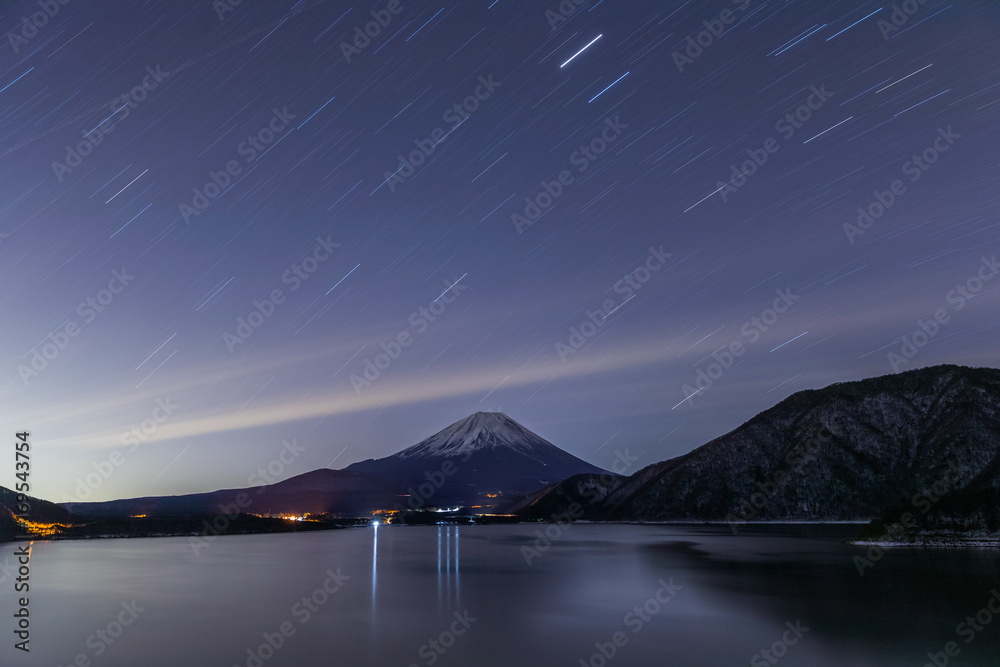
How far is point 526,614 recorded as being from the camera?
123 feet

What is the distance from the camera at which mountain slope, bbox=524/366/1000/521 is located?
158125mm

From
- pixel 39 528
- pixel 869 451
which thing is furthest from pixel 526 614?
pixel 869 451

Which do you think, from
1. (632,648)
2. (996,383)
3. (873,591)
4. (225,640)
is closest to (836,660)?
(632,648)

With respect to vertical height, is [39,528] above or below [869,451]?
above

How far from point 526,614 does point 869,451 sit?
171 metres

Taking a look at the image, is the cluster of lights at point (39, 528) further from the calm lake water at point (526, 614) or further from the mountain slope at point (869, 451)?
the mountain slope at point (869, 451)

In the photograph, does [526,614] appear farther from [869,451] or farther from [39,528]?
[869,451]

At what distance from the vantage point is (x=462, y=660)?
2620 centimetres

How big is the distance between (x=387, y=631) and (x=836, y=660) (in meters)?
20.1

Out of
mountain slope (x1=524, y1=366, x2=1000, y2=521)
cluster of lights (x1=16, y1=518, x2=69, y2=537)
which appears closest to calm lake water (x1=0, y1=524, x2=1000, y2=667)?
mountain slope (x1=524, y1=366, x2=1000, y2=521)

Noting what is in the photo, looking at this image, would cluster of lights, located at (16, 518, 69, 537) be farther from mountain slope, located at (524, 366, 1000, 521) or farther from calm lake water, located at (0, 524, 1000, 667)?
mountain slope, located at (524, 366, 1000, 521)

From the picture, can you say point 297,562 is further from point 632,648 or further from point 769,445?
point 769,445

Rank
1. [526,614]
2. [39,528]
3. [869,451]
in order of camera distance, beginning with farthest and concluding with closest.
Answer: [869,451] < [39,528] < [526,614]

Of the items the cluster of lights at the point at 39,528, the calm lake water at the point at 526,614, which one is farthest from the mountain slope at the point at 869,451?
the cluster of lights at the point at 39,528
